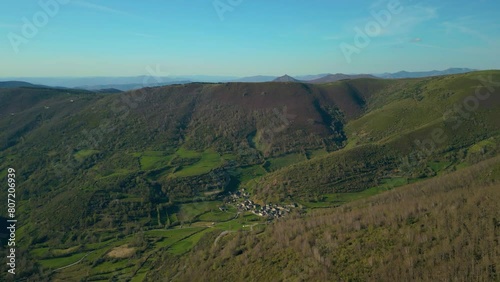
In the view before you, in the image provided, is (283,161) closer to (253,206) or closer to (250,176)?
(250,176)

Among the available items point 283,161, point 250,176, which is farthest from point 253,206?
point 283,161

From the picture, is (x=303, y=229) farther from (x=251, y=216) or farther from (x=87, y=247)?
(x=87, y=247)

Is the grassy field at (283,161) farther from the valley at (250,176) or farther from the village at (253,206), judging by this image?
the village at (253,206)

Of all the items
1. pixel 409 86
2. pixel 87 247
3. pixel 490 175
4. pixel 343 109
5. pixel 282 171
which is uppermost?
pixel 409 86

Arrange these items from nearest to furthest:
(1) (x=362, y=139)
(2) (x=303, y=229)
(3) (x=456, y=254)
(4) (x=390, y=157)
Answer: (3) (x=456, y=254), (2) (x=303, y=229), (4) (x=390, y=157), (1) (x=362, y=139)

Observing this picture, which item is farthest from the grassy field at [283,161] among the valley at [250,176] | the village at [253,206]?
the village at [253,206]

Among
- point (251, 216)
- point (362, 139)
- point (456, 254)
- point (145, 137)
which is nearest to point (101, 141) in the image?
point (145, 137)

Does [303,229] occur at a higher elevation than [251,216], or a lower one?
higher

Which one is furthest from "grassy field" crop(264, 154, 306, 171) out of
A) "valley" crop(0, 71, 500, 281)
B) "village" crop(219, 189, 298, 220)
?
"village" crop(219, 189, 298, 220)

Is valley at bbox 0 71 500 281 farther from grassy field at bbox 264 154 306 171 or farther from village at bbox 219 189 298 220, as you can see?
grassy field at bbox 264 154 306 171

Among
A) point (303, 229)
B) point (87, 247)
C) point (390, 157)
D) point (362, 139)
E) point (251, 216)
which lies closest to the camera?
point (303, 229)
